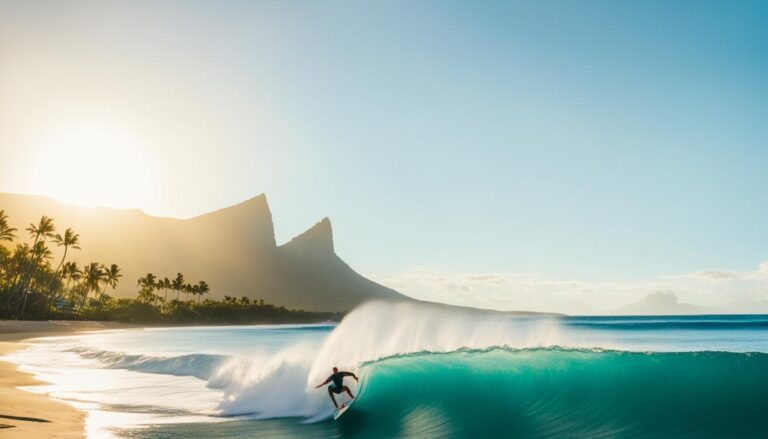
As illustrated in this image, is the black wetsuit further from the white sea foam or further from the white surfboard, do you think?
the white sea foam

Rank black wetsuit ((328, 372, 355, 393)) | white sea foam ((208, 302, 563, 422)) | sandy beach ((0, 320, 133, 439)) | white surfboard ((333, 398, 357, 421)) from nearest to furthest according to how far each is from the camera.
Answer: sandy beach ((0, 320, 133, 439)), white surfboard ((333, 398, 357, 421)), black wetsuit ((328, 372, 355, 393)), white sea foam ((208, 302, 563, 422))

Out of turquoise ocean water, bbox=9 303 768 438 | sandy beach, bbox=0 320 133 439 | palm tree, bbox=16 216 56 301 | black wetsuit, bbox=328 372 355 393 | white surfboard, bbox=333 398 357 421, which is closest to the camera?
sandy beach, bbox=0 320 133 439

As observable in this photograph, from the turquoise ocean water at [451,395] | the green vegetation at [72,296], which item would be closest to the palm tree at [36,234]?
the green vegetation at [72,296]

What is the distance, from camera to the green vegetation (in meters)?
82.2

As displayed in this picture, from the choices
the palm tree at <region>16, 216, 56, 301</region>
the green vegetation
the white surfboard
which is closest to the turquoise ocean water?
the white surfboard

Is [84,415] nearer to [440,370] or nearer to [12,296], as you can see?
[440,370]

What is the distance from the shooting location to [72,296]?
10738cm

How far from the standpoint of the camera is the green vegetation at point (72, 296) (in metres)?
82.2

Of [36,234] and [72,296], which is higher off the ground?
[36,234]

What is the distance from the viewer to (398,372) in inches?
707

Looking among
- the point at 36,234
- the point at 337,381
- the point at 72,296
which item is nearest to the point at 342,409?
the point at 337,381

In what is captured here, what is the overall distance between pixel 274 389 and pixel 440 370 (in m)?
4.99

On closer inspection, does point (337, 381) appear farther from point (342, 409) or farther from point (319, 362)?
point (319, 362)

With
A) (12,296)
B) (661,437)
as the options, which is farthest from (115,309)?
(661,437)
